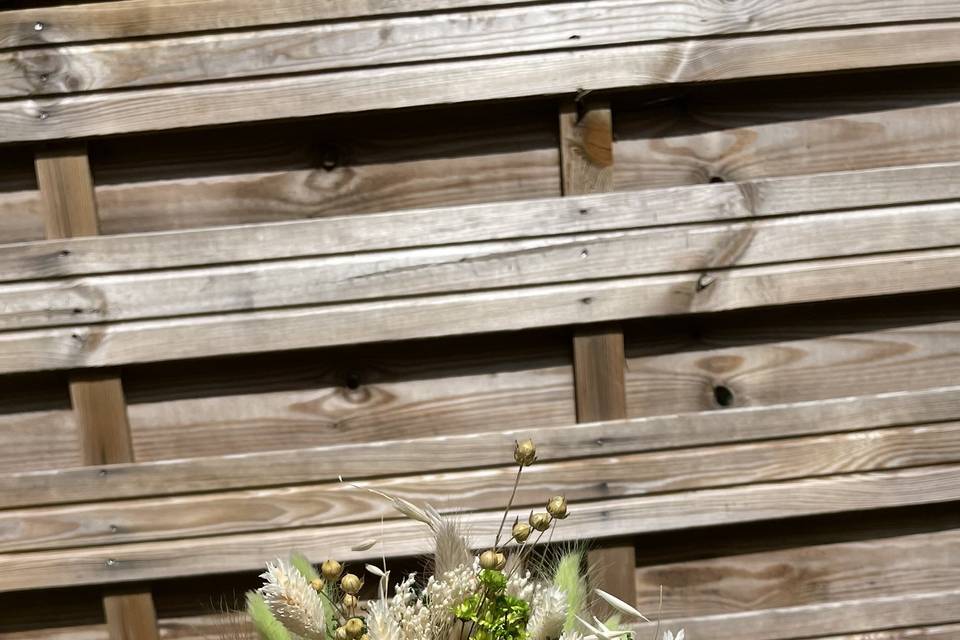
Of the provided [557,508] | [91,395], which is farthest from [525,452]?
[91,395]

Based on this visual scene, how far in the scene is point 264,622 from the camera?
2.66 feet

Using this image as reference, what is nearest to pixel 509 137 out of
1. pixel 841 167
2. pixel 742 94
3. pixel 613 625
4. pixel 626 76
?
pixel 626 76

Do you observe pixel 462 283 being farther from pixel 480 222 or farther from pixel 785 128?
pixel 785 128

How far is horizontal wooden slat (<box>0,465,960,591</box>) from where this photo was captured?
1333mm

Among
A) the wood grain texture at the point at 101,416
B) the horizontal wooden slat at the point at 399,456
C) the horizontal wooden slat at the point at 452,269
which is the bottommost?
the horizontal wooden slat at the point at 399,456

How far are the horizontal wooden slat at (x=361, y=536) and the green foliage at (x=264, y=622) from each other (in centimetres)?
49

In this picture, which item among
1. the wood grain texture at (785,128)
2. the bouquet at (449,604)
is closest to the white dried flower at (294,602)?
the bouquet at (449,604)

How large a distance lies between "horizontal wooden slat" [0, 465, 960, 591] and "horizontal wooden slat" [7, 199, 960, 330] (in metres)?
0.41

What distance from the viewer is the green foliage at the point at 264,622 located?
2.56 feet

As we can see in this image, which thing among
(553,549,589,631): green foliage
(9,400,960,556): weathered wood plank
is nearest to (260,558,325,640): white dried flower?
(553,549,589,631): green foliage

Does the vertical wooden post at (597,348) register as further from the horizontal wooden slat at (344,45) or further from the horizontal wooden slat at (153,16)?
the horizontal wooden slat at (153,16)

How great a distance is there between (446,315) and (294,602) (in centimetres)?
73

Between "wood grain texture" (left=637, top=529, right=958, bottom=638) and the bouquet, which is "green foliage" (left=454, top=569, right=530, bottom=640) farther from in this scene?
"wood grain texture" (left=637, top=529, right=958, bottom=638)

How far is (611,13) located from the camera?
1.28 m
